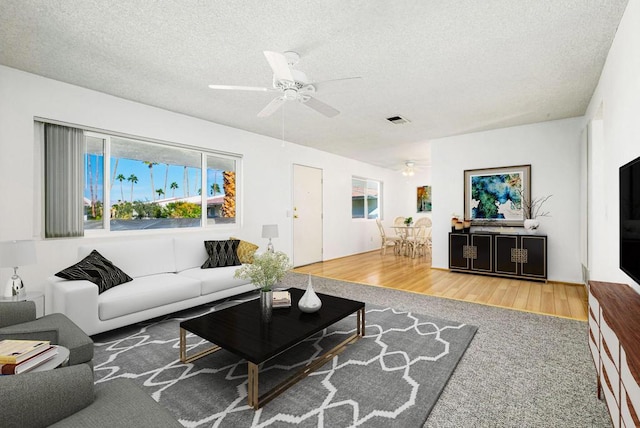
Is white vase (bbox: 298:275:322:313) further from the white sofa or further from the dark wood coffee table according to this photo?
the white sofa

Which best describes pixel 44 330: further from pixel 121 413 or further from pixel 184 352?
pixel 121 413

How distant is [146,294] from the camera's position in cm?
290

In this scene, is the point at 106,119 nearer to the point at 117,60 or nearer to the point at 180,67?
the point at 117,60

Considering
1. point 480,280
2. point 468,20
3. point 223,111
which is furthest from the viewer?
point 480,280

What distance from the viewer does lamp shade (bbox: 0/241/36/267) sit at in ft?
7.89

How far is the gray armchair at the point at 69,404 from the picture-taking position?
1009mm

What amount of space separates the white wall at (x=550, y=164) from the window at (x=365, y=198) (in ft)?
9.98

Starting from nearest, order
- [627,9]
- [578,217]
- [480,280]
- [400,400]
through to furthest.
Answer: [400,400] < [627,9] < [578,217] < [480,280]

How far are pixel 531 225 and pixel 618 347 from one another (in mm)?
4039

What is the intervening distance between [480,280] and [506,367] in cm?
293

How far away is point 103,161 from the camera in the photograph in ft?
11.9

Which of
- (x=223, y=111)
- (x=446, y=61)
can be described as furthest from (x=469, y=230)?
(x=223, y=111)

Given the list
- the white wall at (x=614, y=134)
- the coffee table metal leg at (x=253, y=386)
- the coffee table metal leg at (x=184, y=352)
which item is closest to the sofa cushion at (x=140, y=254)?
the coffee table metal leg at (x=184, y=352)

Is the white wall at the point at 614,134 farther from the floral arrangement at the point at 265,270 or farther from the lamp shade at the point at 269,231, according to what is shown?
the lamp shade at the point at 269,231
